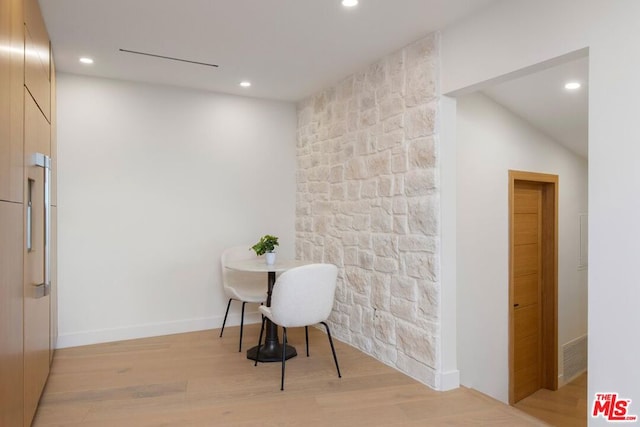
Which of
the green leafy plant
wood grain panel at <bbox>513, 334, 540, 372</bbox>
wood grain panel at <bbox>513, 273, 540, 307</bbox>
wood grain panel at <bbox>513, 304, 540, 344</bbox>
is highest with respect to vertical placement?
the green leafy plant

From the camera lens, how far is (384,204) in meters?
3.28

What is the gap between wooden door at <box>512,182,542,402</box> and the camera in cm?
379

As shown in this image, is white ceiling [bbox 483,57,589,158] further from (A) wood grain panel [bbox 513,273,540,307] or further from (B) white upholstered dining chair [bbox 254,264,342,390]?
(B) white upholstered dining chair [bbox 254,264,342,390]

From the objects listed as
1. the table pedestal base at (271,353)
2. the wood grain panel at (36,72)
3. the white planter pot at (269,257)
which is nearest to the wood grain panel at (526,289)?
the table pedestal base at (271,353)

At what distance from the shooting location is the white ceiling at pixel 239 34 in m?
2.50

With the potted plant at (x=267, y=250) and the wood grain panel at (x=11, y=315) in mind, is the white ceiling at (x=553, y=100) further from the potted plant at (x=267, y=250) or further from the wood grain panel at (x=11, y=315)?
the wood grain panel at (x=11, y=315)

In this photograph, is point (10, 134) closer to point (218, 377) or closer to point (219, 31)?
point (219, 31)

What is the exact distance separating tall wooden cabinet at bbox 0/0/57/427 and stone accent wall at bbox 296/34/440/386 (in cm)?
229

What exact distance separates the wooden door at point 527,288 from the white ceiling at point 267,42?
748 mm

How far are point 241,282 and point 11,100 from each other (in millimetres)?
2795

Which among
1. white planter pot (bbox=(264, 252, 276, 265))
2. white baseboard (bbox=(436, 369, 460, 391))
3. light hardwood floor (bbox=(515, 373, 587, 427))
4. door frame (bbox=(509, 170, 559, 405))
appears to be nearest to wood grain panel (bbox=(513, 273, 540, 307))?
door frame (bbox=(509, 170, 559, 405))

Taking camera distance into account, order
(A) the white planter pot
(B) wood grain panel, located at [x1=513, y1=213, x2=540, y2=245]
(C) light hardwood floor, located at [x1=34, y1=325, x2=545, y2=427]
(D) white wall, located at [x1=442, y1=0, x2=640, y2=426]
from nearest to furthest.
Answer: (D) white wall, located at [x1=442, y1=0, x2=640, y2=426] < (C) light hardwood floor, located at [x1=34, y1=325, x2=545, y2=427] < (A) the white planter pot < (B) wood grain panel, located at [x1=513, y1=213, x2=540, y2=245]
